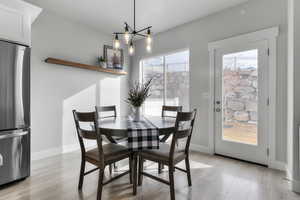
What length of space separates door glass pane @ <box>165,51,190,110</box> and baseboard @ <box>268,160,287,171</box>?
5.49 ft

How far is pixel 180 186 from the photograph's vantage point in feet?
6.59

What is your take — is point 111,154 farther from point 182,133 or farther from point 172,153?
point 182,133

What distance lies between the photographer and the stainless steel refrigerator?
1956 millimetres

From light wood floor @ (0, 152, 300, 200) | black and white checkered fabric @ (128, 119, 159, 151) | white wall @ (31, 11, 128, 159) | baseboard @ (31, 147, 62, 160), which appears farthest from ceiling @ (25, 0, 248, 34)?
light wood floor @ (0, 152, 300, 200)

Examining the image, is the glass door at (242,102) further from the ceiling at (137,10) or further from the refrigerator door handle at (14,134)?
the refrigerator door handle at (14,134)

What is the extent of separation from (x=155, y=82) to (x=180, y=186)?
2.66 meters

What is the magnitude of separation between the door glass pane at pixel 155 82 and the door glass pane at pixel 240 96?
156 cm

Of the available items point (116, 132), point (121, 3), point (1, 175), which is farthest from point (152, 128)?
point (121, 3)

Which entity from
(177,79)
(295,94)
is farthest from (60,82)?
(295,94)

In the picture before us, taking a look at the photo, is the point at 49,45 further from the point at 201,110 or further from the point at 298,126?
the point at 298,126

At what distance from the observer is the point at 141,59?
441 centimetres

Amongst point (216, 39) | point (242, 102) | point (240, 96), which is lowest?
point (242, 102)

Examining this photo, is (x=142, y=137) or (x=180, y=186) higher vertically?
(x=142, y=137)

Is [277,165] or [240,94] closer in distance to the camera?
[277,165]
